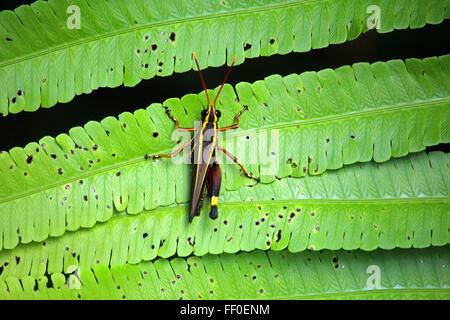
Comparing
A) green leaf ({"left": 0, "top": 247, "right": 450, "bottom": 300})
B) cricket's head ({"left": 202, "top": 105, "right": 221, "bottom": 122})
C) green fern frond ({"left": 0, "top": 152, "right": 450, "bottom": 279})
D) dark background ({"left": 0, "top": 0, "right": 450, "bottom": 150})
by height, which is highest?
dark background ({"left": 0, "top": 0, "right": 450, "bottom": 150})

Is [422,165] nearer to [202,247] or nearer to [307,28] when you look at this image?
[307,28]

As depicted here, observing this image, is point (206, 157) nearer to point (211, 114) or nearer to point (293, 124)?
point (211, 114)

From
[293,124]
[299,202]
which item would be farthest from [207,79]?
[299,202]

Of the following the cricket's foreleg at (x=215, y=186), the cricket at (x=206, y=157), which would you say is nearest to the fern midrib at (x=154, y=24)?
the cricket at (x=206, y=157)

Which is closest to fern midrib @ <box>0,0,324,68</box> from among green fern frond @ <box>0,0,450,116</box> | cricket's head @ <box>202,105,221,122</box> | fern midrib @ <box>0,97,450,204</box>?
green fern frond @ <box>0,0,450,116</box>

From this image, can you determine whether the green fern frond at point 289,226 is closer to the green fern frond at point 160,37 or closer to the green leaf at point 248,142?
the green leaf at point 248,142

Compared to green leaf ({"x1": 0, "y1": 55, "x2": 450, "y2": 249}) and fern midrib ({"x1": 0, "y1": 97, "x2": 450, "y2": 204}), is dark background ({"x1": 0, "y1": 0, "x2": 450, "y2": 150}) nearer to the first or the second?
green leaf ({"x1": 0, "y1": 55, "x2": 450, "y2": 249})
